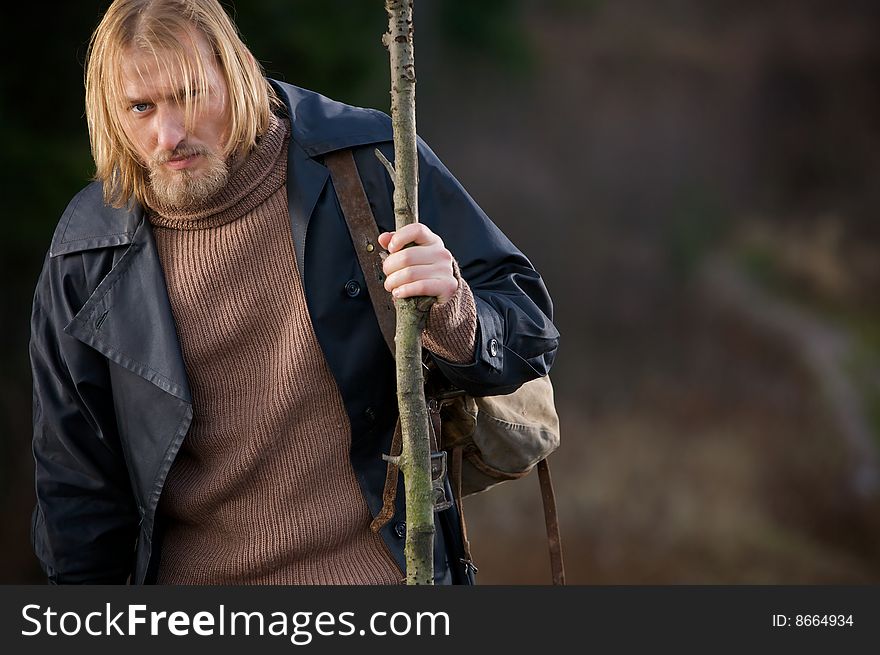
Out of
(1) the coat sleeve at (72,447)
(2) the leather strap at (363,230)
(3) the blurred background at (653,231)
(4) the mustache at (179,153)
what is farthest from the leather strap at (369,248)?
(3) the blurred background at (653,231)

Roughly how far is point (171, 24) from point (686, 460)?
7.24 metres

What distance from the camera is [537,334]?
72.1 inches

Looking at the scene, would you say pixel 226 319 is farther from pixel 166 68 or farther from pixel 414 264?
pixel 414 264

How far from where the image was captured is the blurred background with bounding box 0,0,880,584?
558cm

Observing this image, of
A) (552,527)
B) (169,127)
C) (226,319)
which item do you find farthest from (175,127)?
(552,527)

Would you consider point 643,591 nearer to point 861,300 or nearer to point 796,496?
point 796,496

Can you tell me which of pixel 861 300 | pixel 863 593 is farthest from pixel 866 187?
pixel 863 593

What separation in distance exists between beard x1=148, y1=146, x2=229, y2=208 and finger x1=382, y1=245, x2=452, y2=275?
0.52 metres

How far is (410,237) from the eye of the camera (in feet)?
4.88

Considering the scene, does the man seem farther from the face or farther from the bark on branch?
the bark on branch

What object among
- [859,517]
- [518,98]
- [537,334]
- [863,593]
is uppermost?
[518,98]

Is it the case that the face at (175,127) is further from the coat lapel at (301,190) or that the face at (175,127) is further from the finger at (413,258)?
the finger at (413,258)

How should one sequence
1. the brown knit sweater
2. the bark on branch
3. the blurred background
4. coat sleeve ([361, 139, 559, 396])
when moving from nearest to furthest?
the bark on branch < coat sleeve ([361, 139, 559, 396]) < the brown knit sweater < the blurred background

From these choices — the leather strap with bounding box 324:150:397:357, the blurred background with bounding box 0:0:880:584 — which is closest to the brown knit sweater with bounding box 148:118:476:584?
the leather strap with bounding box 324:150:397:357
